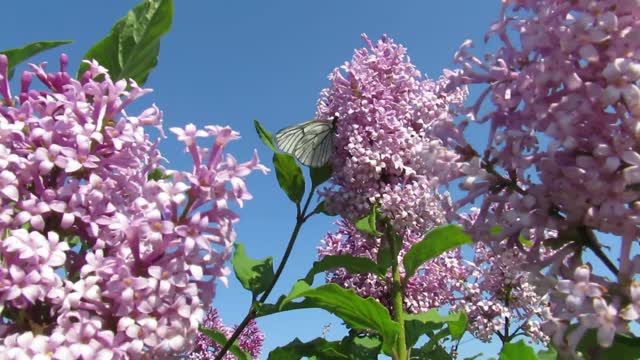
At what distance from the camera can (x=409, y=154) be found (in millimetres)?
3613

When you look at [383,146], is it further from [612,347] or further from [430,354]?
[612,347]

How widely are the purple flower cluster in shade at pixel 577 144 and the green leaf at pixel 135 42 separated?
1252 millimetres

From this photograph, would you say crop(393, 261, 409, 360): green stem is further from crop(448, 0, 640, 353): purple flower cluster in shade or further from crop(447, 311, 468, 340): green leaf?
crop(448, 0, 640, 353): purple flower cluster in shade

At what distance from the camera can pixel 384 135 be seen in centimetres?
361

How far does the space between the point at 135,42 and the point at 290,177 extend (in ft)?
5.03

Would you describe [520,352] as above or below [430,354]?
below

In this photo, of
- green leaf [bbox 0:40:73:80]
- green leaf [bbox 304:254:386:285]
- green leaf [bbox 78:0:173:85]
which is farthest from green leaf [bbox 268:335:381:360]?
green leaf [bbox 0:40:73:80]

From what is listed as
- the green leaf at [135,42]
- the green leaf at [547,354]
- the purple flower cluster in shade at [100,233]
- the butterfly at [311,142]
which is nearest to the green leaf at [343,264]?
the butterfly at [311,142]

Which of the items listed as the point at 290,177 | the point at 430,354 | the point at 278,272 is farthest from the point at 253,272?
the point at 430,354

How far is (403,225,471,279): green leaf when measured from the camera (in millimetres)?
3113

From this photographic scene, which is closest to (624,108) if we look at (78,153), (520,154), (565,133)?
(565,133)

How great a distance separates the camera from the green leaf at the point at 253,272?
332cm

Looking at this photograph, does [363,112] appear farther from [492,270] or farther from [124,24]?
[492,270]

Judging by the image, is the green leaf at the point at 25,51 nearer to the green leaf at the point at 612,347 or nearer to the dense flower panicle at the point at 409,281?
the green leaf at the point at 612,347
